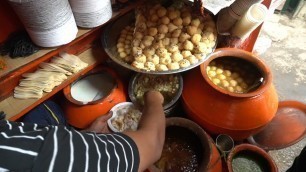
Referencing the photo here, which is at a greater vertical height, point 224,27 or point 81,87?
point 224,27

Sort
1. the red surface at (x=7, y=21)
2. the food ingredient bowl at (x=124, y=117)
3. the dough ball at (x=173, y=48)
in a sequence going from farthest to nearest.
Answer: the food ingredient bowl at (x=124, y=117), the dough ball at (x=173, y=48), the red surface at (x=7, y=21)

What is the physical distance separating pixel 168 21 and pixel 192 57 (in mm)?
325

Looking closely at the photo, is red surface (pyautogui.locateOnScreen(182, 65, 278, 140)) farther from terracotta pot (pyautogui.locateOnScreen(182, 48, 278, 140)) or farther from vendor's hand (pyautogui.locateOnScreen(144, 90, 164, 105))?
vendor's hand (pyautogui.locateOnScreen(144, 90, 164, 105))

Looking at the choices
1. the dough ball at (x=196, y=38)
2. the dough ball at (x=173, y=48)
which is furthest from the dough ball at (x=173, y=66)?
the dough ball at (x=196, y=38)

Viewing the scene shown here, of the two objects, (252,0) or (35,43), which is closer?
(35,43)

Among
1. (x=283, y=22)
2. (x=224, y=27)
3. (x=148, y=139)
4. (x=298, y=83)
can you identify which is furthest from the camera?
(x=283, y=22)

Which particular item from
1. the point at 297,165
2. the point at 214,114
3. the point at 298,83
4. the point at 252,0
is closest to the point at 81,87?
the point at 214,114

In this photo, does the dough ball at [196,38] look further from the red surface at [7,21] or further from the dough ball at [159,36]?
the red surface at [7,21]

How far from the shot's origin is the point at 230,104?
5.54 feet

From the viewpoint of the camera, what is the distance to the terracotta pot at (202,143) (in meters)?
1.50

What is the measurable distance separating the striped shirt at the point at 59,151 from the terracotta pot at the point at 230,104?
3.02 feet

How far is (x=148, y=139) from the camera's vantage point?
1.14 meters

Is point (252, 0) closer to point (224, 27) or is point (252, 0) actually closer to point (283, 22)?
point (224, 27)

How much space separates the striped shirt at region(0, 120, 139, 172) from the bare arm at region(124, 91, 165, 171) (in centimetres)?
11
